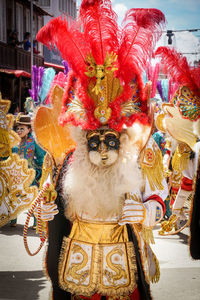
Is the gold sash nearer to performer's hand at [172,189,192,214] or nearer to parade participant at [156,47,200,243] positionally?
parade participant at [156,47,200,243]

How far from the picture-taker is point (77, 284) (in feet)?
9.13

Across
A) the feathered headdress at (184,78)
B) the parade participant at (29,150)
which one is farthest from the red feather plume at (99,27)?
the parade participant at (29,150)

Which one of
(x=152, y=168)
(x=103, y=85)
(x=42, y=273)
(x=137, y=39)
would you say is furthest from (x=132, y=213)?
(x=42, y=273)

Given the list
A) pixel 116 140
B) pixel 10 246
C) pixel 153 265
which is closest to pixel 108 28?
pixel 116 140

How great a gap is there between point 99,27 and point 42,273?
3217 millimetres

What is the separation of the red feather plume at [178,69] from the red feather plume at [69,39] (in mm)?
784

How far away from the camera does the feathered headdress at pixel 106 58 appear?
2723mm

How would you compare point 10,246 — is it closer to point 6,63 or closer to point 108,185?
point 108,185

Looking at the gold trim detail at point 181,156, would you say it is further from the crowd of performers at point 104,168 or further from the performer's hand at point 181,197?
the crowd of performers at point 104,168

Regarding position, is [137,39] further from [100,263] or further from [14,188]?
[14,188]

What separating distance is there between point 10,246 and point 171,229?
8.41ft

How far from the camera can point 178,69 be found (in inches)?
151

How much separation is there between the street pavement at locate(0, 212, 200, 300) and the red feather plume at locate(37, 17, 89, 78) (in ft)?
7.20

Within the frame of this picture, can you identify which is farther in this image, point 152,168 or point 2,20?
point 2,20
